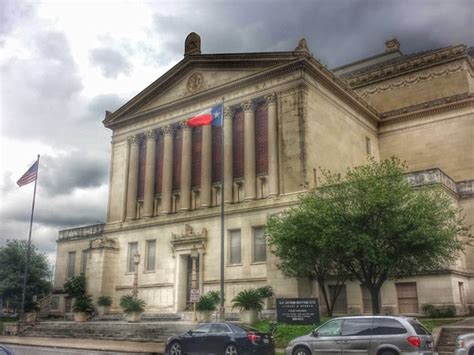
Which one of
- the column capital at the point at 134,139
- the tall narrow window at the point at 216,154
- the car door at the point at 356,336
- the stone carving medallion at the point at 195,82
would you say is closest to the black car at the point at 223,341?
the car door at the point at 356,336

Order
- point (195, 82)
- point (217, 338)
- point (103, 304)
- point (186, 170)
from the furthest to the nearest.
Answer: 1. point (195, 82)
2. point (186, 170)
3. point (103, 304)
4. point (217, 338)

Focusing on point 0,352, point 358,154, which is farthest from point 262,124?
point 0,352

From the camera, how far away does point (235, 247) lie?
38.4m

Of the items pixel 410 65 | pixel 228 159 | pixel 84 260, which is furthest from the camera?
pixel 410 65

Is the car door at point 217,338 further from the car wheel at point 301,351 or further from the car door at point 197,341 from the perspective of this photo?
the car wheel at point 301,351

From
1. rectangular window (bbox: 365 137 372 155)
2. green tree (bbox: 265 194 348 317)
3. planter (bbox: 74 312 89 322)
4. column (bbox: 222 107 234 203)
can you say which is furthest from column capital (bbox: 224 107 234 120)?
planter (bbox: 74 312 89 322)

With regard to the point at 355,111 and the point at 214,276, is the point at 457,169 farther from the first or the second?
the point at 214,276

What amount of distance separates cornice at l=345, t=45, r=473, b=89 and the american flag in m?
31.9

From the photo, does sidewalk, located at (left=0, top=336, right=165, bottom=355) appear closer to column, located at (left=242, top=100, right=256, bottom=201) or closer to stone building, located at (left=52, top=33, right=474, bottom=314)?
stone building, located at (left=52, top=33, right=474, bottom=314)

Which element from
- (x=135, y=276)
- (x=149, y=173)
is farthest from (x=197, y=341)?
(x=149, y=173)

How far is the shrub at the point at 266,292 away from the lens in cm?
3303

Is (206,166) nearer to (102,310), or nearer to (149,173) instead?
(149,173)

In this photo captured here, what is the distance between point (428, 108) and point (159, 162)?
24670mm

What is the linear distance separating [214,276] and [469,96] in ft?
87.6
